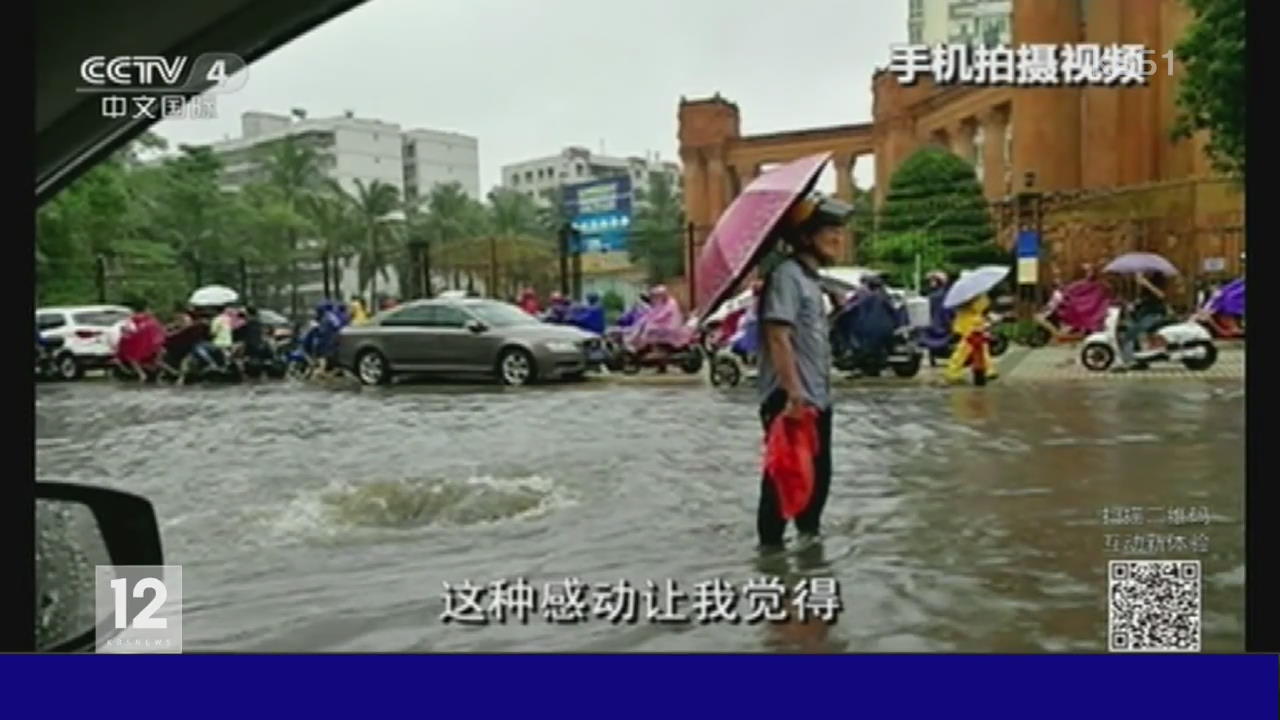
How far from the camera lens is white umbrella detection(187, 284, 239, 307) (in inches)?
84.3

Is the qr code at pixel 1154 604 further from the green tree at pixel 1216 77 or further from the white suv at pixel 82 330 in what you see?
the white suv at pixel 82 330

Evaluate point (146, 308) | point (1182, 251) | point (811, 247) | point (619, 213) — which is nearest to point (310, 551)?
point (146, 308)

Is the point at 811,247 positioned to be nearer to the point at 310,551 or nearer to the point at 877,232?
the point at 877,232

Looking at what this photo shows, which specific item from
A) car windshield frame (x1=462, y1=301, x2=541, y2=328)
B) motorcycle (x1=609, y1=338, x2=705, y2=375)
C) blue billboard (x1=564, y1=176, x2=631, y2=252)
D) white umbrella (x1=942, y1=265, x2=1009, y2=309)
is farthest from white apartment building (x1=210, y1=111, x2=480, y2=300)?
white umbrella (x1=942, y1=265, x2=1009, y2=309)

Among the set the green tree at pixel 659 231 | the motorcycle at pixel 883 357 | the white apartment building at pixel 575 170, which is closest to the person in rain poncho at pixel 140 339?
the white apartment building at pixel 575 170

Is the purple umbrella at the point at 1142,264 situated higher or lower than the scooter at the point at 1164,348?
higher

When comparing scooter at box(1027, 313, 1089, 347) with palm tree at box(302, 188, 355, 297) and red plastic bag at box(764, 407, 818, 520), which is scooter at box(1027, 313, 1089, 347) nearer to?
red plastic bag at box(764, 407, 818, 520)

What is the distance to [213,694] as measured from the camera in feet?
6.10

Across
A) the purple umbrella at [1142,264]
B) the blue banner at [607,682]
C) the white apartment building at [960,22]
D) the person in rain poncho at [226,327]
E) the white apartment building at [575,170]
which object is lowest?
the blue banner at [607,682]

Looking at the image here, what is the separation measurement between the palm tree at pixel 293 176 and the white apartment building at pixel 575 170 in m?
0.29

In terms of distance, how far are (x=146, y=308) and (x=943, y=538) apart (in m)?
1.28

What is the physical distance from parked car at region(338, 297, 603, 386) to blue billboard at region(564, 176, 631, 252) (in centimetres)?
18

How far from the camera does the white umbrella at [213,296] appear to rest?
84.3 inches

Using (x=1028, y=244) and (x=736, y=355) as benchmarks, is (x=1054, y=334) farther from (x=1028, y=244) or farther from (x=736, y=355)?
(x=736, y=355)
